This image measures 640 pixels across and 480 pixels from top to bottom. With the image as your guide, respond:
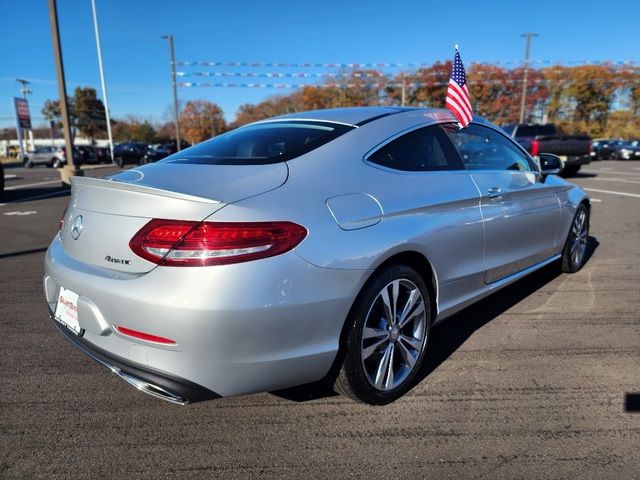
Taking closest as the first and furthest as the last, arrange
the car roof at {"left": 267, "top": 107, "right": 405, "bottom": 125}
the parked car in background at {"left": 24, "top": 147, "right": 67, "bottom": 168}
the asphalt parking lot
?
the asphalt parking lot < the car roof at {"left": 267, "top": 107, "right": 405, "bottom": 125} < the parked car in background at {"left": 24, "top": 147, "right": 67, "bottom": 168}

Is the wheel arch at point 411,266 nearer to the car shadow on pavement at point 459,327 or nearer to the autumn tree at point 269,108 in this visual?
the car shadow on pavement at point 459,327

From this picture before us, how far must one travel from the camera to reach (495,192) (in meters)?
3.17

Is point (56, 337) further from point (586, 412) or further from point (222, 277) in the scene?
point (586, 412)

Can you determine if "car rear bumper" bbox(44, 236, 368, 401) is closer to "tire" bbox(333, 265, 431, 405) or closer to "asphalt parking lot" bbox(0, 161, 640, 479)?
"tire" bbox(333, 265, 431, 405)

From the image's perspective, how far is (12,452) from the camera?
2121 millimetres

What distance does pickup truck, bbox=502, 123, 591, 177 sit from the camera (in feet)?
47.3

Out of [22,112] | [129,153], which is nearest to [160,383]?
[129,153]

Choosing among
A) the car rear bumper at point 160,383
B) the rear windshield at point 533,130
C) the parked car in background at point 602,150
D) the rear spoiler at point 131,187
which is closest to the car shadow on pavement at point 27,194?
the rear spoiler at point 131,187

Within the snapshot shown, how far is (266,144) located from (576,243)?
364cm

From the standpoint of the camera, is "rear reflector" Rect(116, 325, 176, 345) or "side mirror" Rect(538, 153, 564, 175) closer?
"rear reflector" Rect(116, 325, 176, 345)

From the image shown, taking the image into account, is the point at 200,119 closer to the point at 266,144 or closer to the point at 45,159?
the point at 45,159

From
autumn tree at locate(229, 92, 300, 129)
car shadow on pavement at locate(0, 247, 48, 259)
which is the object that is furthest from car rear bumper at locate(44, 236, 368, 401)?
autumn tree at locate(229, 92, 300, 129)

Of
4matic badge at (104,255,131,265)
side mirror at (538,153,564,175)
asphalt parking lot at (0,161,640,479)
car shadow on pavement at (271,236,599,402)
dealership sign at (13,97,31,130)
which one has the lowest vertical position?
car shadow on pavement at (271,236,599,402)

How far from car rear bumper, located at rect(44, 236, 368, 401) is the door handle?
144cm
